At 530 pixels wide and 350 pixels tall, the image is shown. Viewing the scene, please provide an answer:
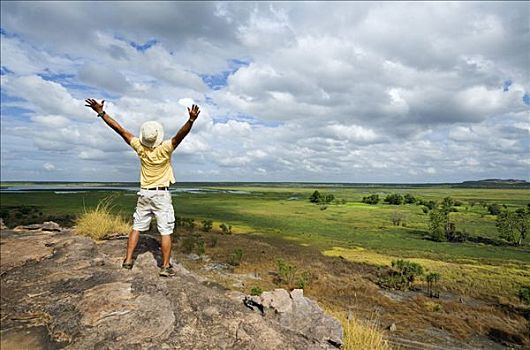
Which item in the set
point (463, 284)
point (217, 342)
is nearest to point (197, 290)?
point (217, 342)

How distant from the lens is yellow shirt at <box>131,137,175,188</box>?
568 cm

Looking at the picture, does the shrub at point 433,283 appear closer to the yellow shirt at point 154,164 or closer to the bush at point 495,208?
the bush at point 495,208

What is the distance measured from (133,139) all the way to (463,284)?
14.7 m

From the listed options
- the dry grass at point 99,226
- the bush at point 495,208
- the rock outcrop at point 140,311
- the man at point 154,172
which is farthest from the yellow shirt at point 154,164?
the bush at point 495,208

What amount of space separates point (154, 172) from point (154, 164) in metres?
0.15

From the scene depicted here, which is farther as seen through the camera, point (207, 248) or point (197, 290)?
point (207, 248)

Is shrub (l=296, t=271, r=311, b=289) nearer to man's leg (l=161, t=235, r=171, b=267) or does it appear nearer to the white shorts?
man's leg (l=161, t=235, r=171, b=267)

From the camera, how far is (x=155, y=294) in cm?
482

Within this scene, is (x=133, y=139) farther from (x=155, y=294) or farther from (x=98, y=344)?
(x=98, y=344)

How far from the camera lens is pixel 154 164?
5.77 m

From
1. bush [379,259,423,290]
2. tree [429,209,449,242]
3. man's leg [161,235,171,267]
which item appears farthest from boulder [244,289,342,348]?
bush [379,259,423,290]

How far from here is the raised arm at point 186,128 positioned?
511 cm

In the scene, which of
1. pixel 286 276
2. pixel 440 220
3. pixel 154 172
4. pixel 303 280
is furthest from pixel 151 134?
pixel 286 276

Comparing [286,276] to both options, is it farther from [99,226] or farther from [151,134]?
[151,134]
